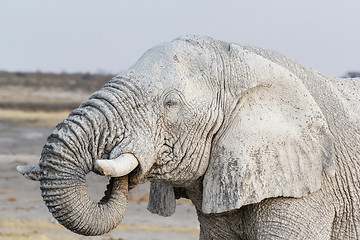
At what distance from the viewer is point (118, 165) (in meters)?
4.55

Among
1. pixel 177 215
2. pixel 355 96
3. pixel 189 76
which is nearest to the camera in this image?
pixel 189 76

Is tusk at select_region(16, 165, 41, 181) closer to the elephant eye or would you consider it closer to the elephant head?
the elephant head

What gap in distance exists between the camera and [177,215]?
13.5 meters

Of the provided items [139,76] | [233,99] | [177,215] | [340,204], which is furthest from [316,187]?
[177,215]

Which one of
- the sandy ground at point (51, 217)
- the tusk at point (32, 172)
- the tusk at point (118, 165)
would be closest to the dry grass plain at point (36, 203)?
the sandy ground at point (51, 217)

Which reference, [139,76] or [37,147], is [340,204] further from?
[37,147]

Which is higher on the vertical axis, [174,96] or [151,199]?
[174,96]

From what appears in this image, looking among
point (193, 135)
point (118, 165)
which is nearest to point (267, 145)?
point (193, 135)

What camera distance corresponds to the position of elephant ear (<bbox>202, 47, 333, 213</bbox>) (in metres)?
4.88

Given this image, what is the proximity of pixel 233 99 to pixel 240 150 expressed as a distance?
1.00ft

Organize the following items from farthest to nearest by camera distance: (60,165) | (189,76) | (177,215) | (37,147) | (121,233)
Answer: (37,147) → (177,215) → (121,233) → (189,76) → (60,165)

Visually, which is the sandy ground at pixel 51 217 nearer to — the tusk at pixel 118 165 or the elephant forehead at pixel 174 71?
the elephant forehead at pixel 174 71

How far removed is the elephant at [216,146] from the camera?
4.66 metres

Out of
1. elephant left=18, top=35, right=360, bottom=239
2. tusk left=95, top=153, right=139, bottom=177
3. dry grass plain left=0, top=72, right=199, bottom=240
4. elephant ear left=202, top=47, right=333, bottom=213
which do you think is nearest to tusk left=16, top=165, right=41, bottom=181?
elephant left=18, top=35, right=360, bottom=239
